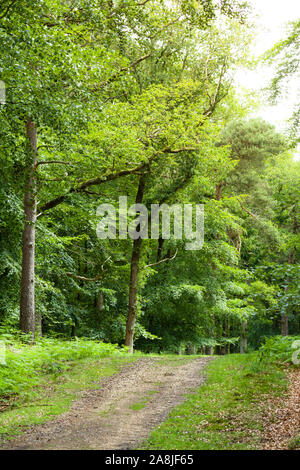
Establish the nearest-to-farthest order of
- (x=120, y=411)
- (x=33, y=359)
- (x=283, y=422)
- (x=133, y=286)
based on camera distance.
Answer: (x=283, y=422) → (x=120, y=411) → (x=33, y=359) → (x=133, y=286)

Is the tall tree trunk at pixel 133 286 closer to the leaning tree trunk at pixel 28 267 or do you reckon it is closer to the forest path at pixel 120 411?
the forest path at pixel 120 411

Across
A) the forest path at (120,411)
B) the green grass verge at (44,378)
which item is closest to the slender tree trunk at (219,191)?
the green grass verge at (44,378)

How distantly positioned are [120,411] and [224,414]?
70.6 inches

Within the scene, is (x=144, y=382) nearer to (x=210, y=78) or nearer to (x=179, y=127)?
(x=179, y=127)

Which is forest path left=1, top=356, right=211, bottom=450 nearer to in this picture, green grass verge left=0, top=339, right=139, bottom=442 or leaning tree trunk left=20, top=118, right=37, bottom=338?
green grass verge left=0, top=339, right=139, bottom=442

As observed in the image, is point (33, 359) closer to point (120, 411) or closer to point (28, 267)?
point (28, 267)

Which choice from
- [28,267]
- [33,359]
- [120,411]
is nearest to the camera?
[120,411]

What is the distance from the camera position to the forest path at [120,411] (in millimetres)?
5497

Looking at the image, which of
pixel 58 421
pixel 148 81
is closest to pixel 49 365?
pixel 58 421

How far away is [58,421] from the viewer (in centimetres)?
654

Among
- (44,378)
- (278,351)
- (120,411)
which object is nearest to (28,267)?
(44,378)

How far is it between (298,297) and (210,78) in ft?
44.9

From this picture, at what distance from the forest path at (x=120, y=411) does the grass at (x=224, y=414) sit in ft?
0.91

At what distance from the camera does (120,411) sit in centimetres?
725
